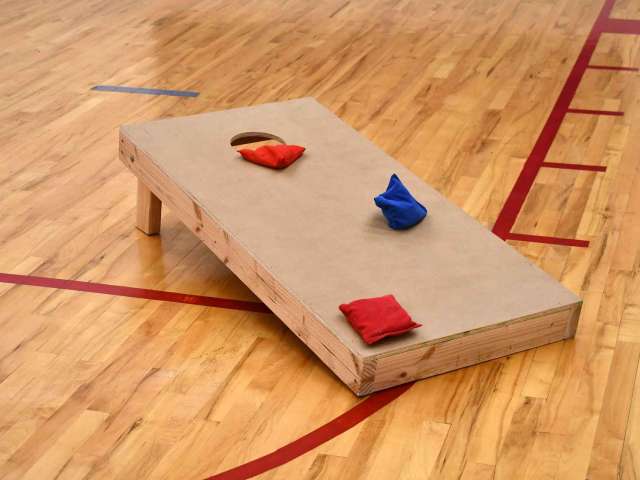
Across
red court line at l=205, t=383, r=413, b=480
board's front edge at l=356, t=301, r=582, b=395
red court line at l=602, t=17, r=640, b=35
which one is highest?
board's front edge at l=356, t=301, r=582, b=395

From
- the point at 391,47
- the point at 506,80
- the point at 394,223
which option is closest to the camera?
the point at 394,223

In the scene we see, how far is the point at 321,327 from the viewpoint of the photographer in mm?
2264

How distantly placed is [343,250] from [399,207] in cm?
17

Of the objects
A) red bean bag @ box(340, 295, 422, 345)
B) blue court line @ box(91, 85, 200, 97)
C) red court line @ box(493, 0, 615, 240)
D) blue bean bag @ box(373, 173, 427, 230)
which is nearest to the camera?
red bean bag @ box(340, 295, 422, 345)

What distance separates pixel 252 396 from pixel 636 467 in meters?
0.77

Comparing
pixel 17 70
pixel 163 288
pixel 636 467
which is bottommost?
pixel 17 70

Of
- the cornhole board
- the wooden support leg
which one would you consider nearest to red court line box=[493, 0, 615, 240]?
the cornhole board

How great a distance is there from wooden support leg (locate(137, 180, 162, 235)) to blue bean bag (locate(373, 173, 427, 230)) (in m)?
0.64

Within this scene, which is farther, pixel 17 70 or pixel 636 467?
pixel 17 70

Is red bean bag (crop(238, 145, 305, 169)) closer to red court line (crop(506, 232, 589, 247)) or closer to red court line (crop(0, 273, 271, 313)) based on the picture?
red court line (crop(0, 273, 271, 313))

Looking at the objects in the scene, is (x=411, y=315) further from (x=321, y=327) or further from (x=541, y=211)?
(x=541, y=211)

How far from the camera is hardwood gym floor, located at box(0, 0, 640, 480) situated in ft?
6.98

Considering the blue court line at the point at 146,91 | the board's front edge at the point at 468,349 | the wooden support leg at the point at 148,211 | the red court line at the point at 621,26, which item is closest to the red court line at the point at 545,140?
the red court line at the point at 621,26

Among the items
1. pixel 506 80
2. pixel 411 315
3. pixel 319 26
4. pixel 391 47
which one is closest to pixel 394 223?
pixel 411 315
